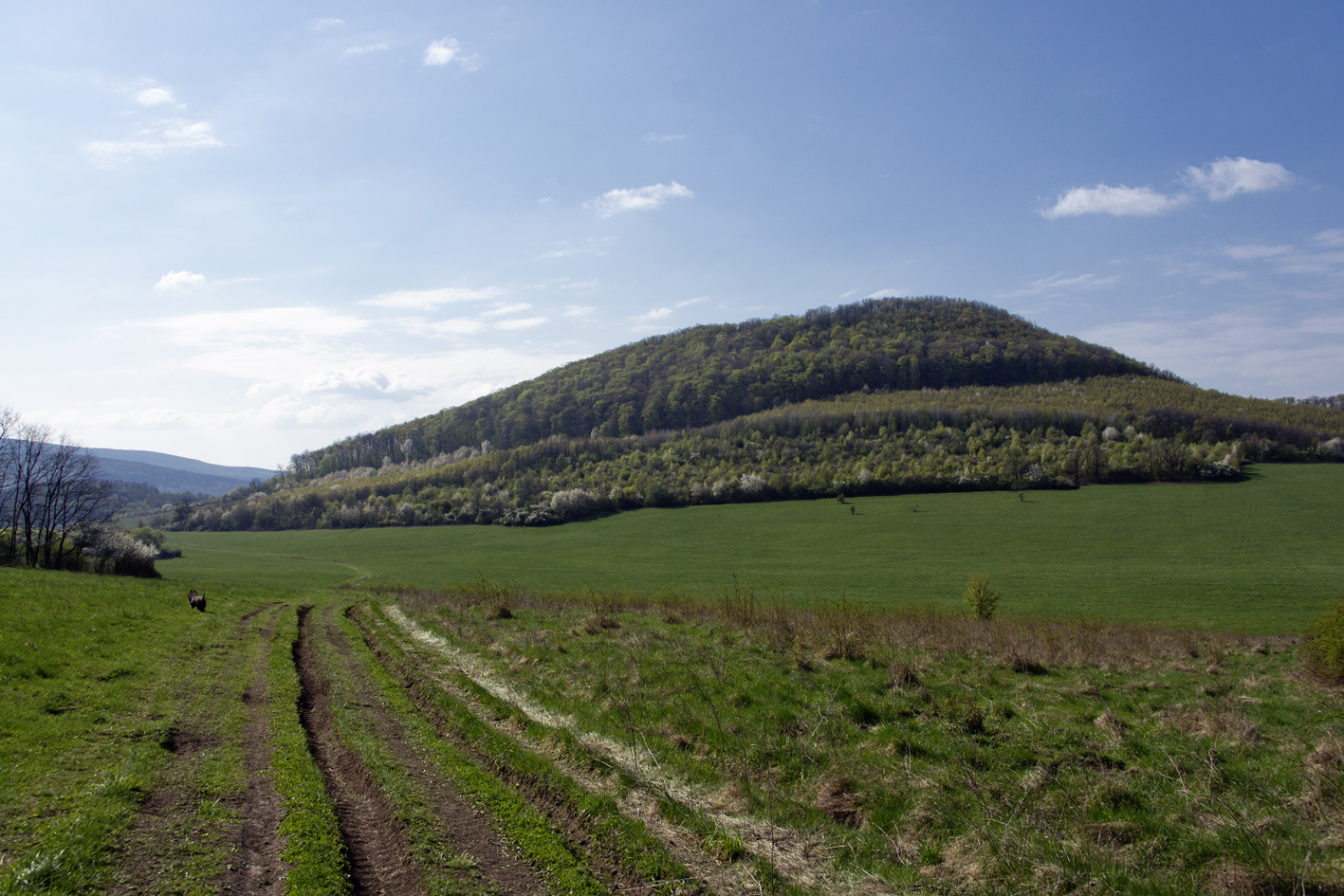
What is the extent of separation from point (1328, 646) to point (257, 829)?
19.0 meters

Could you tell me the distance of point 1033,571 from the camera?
47094 millimetres

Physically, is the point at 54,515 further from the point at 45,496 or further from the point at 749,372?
the point at 749,372

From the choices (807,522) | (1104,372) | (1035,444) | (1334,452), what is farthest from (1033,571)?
(1104,372)

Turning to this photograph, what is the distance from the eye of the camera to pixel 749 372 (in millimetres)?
136250

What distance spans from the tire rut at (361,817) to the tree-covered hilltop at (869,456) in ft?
259

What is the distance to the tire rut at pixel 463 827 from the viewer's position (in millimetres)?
5809

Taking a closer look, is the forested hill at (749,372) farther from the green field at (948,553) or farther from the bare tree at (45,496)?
the bare tree at (45,496)

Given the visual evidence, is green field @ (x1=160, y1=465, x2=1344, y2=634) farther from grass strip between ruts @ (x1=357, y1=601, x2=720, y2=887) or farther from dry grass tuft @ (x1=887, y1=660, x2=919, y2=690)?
grass strip between ruts @ (x1=357, y1=601, x2=720, y2=887)

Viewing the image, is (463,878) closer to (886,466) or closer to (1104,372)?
(886,466)

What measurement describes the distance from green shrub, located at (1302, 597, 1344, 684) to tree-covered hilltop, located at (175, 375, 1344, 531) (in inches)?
2749

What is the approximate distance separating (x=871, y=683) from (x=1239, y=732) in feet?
17.5

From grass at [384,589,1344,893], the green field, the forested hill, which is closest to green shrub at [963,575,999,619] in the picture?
the green field

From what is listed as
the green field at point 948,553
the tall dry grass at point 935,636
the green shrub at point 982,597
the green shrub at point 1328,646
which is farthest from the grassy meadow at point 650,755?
the green field at point 948,553

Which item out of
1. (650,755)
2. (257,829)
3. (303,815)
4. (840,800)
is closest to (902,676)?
(840,800)
